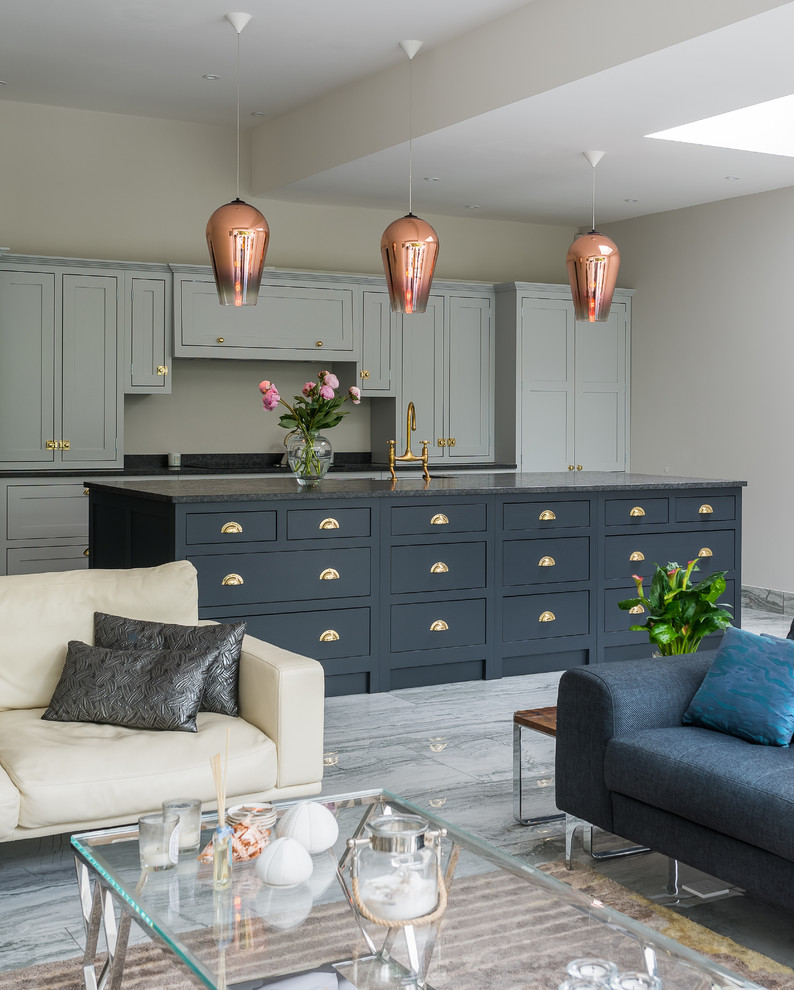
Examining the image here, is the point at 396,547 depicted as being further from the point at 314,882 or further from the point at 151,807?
the point at 314,882

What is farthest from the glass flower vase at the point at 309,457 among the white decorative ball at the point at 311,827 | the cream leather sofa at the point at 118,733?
the white decorative ball at the point at 311,827

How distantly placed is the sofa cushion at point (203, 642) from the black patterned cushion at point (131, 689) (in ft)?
0.13

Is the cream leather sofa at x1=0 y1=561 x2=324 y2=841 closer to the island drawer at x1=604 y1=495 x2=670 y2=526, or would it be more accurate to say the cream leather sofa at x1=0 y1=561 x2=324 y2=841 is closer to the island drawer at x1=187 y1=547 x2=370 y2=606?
the island drawer at x1=187 y1=547 x2=370 y2=606

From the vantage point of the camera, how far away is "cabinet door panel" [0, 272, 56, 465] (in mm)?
6645

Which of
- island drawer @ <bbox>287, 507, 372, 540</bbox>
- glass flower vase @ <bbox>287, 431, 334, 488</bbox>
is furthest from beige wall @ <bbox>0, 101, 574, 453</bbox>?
island drawer @ <bbox>287, 507, 372, 540</bbox>

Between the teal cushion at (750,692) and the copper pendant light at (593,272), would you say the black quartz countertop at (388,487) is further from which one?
the teal cushion at (750,692)

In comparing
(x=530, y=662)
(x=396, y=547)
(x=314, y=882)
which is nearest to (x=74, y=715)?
(x=314, y=882)

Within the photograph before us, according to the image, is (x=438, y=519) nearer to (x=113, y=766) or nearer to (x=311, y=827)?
(x=113, y=766)

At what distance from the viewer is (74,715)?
3076mm

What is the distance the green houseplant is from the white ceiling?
214cm

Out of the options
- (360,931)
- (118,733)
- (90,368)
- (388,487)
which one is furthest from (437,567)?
(360,931)

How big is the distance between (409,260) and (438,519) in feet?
4.23

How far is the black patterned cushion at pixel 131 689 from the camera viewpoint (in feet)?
10.00

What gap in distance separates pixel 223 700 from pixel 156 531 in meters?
1.69
